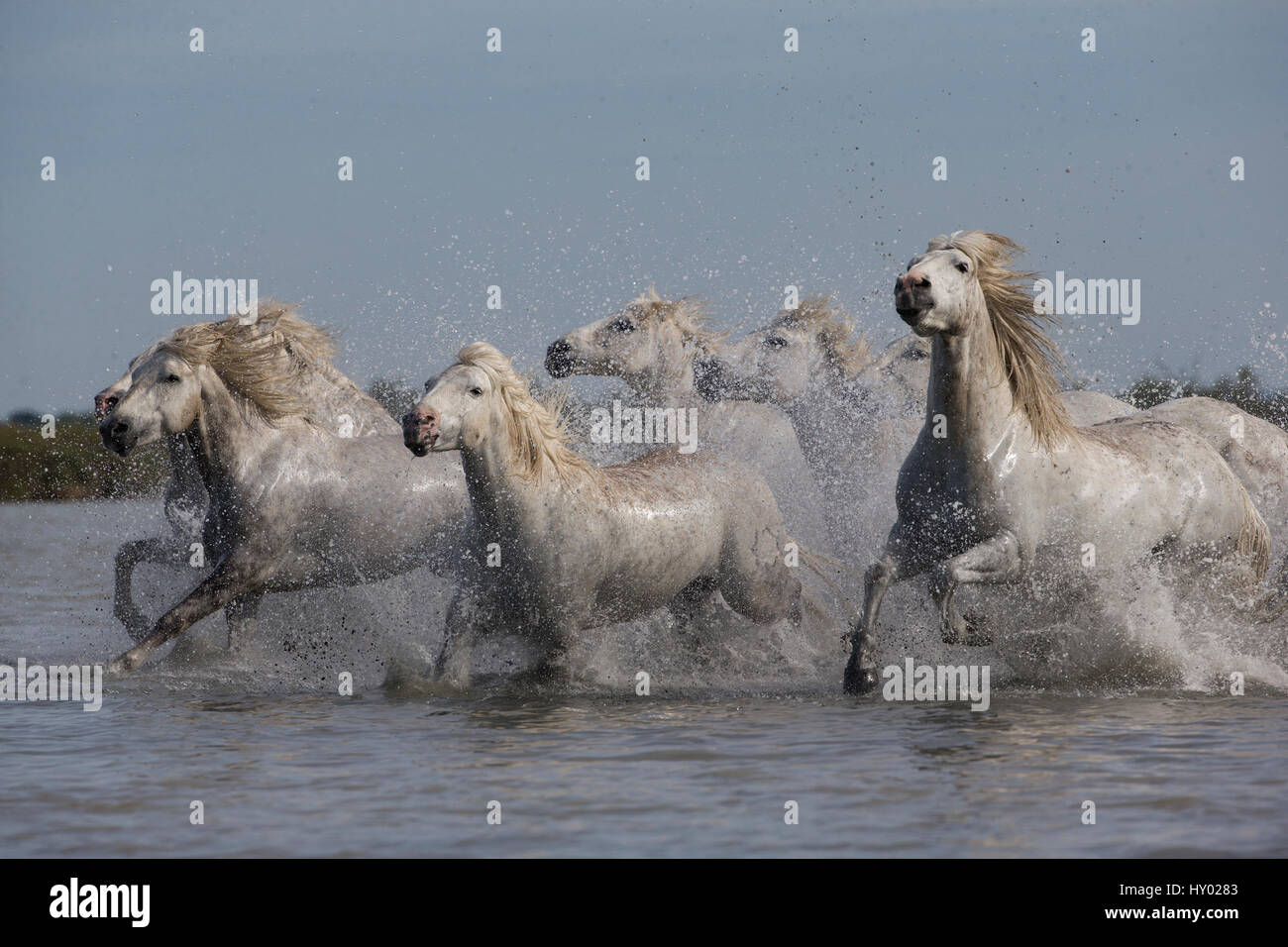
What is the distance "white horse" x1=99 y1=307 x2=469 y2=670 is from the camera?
29.7ft

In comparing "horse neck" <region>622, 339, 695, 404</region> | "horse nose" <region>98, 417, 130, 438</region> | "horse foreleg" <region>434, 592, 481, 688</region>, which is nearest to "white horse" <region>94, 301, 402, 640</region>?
"horse nose" <region>98, 417, 130, 438</region>

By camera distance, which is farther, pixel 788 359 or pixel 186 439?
pixel 788 359

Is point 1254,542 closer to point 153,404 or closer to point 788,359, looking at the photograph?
point 788,359

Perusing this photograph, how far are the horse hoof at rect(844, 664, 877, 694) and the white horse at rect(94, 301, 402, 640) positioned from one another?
12.6 ft

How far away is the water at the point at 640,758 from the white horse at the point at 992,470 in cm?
60

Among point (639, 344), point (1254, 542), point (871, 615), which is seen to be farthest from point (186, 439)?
point (1254, 542)

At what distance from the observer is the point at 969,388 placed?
7742 mm

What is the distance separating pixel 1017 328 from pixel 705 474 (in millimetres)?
1990

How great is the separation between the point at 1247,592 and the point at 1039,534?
67.5 inches

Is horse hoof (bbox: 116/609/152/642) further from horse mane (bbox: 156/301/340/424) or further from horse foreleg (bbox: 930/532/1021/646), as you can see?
horse foreleg (bbox: 930/532/1021/646)

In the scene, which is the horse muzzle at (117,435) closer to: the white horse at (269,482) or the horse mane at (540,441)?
the white horse at (269,482)
